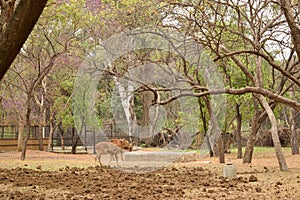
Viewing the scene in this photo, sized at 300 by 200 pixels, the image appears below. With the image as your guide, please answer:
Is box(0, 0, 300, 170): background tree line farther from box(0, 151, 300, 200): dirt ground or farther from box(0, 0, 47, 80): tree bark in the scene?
box(0, 151, 300, 200): dirt ground

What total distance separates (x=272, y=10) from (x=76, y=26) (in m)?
5.81

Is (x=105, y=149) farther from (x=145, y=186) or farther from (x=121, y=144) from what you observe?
(x=145, y=186)

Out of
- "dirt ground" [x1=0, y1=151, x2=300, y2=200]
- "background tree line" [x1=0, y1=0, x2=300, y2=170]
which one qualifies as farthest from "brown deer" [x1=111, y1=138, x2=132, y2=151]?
"dirt ground" [x1=0, y1=151, x2=300, y2=200]

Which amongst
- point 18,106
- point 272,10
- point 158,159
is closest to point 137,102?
point 18,106

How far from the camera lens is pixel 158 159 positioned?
1356 cm

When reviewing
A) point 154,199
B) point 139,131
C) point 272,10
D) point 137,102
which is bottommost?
point 154,199

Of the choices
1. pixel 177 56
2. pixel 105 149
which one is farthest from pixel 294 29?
pixel 105 149

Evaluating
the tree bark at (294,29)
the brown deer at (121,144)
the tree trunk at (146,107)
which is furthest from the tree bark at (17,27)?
the tree trunk at (146,107)

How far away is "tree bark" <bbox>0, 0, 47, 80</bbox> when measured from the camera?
10.8 ft

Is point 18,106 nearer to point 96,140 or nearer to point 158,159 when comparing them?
point 96,140

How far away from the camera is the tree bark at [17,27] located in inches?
130

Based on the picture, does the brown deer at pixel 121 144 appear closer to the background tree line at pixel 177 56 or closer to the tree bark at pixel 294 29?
the background tree line at pixel 177 56

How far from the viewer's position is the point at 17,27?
3.36 m

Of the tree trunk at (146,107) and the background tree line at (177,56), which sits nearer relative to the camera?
the background tree line at (177,56)
